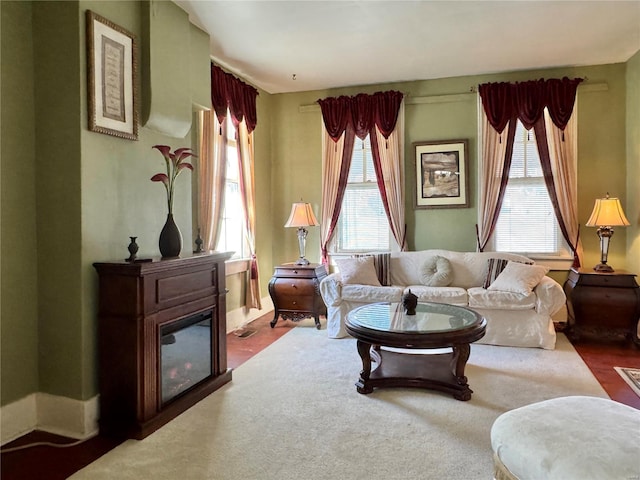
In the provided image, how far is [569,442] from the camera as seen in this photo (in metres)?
1.56

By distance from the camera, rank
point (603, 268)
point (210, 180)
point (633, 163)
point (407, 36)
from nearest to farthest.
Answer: point (407, 36) < point (210, 180) < point (603, 268) < point (633, 163)

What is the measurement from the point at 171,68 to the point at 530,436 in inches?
127

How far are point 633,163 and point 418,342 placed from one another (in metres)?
3.61

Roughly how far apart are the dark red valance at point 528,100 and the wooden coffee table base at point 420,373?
310 cm

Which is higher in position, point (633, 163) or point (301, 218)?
point (633, 163)

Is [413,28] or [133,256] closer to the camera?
[133,256]

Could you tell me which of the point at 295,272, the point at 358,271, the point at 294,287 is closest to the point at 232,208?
the point at 295,272

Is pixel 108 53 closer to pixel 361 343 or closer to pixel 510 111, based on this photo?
pixel 361 343

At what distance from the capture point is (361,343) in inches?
126

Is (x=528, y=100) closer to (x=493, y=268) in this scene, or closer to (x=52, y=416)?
(x=493, y=268)

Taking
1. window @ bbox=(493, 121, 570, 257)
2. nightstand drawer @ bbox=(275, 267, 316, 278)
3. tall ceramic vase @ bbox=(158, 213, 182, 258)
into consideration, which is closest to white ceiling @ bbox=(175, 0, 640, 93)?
window @ bbox=(493, 121, 570, 257)

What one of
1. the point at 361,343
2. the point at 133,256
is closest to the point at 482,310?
the point at 361,343

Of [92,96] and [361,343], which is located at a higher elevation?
[92,96]

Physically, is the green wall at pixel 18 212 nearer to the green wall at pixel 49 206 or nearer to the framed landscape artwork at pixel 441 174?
the green wall at pixel 49 206
